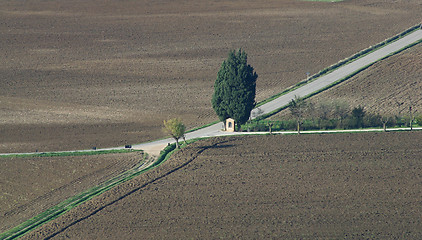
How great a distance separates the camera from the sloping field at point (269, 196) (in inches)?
2744

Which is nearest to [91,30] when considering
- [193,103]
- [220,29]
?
[220,29]

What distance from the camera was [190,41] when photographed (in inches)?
5251

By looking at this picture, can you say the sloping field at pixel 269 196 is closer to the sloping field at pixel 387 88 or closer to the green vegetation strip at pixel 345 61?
the sloping field at pixel 387 88

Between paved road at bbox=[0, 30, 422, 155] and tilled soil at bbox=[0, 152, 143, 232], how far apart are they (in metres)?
6.96

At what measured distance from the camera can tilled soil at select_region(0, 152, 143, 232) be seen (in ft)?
264

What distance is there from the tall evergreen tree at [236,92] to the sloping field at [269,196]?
8124 millimetres

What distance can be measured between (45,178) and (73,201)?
29.6 feet

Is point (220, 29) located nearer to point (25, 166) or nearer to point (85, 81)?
point (85, 81)

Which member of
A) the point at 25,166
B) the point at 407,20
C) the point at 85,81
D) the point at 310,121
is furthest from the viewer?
the point at 407,20

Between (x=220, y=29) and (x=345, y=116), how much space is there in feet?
130

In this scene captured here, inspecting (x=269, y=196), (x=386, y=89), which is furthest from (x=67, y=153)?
(x=386, y=89)

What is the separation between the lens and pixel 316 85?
11831 centimetres

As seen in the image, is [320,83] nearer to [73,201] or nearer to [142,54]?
[142,54]

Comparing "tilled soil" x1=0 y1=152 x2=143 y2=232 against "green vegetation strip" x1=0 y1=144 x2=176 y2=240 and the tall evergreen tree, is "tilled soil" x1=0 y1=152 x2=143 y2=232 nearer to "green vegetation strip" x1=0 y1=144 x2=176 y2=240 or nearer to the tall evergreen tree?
"green vegetation strip" x1=0 y1=144 x2=176 y2=240
